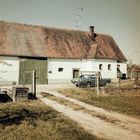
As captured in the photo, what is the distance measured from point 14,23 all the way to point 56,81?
10290 millimetres

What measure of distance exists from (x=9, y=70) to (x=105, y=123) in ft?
71.5

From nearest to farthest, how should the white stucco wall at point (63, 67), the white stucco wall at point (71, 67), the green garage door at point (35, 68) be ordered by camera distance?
1. the green garage door at point (35, 68)
2. the white stucco wall at point (63, 67)
3. the white stucco wall at point (71, 67)

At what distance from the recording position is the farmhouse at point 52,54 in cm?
3141

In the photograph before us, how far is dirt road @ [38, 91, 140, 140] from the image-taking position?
9.43m

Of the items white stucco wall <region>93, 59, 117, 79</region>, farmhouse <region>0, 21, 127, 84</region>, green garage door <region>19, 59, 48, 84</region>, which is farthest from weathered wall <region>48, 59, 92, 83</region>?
white stucco wall <region>93, 59, 117, 79</region>

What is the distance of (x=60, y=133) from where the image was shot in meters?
9.51

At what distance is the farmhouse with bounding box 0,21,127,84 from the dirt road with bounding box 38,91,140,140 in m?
17.5

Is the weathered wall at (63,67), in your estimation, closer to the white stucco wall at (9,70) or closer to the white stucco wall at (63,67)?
the white stucco wall at (63,67)

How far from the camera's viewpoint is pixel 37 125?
418 inches

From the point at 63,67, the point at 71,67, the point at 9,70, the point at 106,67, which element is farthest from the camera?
the point at 106,67

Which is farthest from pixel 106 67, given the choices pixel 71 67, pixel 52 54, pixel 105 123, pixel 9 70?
pixel 105 123

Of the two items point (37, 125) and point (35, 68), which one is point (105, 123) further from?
point (35, 68)

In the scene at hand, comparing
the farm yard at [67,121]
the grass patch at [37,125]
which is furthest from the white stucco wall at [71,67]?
the grass patch at [37,125]

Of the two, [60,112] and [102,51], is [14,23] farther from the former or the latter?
[60,112]
